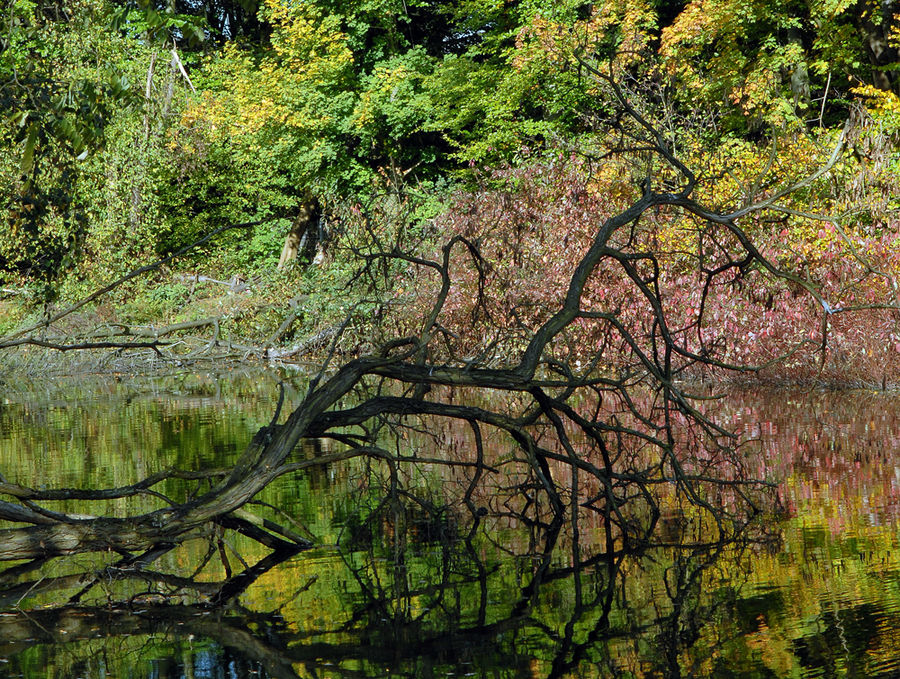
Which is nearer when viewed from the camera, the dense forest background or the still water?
the still water

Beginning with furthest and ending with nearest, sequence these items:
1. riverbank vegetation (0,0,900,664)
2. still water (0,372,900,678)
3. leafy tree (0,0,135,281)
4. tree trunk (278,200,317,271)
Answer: tree trunk (278,200,317,271)
leafy tree (0,0,135,281)
riverbank vegetation (0,0,900,664)
still water (0,372,900,678)

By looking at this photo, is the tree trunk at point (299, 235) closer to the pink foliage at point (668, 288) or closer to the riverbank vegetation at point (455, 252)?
the riverbank vegetation at point (455, 252)

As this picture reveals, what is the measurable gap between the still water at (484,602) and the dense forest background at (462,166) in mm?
4298

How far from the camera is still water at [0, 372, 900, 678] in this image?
4871 mm

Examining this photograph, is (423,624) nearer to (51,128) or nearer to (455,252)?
(51,128)

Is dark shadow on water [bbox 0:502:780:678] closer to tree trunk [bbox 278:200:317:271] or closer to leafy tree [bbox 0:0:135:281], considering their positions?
leafy tree [bbox 0:0:135:281]

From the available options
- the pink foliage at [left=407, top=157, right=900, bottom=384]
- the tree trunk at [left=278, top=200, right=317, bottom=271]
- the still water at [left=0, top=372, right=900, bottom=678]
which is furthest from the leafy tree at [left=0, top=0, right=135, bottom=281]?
the tree trunk at [left=278, top=200, right=317, bottom=271]

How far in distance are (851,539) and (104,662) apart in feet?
14.1

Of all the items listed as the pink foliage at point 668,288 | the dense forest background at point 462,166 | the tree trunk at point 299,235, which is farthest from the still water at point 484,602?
the tree trunk at point 299,235

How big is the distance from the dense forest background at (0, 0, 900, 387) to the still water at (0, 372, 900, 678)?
4.30m

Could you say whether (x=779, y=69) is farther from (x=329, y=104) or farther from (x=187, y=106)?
(x=187, y=106)

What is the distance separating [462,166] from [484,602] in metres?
28.1

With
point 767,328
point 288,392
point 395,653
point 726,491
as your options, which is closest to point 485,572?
point 395,653

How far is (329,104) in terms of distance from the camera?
103ft
